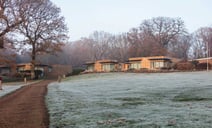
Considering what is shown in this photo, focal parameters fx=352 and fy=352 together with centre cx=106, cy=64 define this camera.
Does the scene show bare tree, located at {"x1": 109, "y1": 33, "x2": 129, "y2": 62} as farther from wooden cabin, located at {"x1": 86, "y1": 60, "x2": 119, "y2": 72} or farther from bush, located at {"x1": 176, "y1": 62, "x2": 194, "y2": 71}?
bush, located at {"x1": 176, "y1": 62, "x2": 194, "y2": 71}

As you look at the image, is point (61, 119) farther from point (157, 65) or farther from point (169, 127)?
point (157, 65)

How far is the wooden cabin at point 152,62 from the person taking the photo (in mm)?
79750

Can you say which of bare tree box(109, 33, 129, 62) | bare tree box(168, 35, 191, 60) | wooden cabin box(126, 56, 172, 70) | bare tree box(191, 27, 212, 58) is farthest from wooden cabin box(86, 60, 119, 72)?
bare tree box(191, 27, 212, 58)

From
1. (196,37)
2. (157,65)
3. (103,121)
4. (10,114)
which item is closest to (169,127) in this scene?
(103,121)

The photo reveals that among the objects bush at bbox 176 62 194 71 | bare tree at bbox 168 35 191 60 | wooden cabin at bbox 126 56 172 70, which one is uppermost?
bare tree at bbox 168 35 191 60

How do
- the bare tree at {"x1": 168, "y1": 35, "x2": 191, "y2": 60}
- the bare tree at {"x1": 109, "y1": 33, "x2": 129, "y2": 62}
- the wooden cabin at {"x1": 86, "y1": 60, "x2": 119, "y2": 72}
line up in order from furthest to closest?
the bare tree at {"x1": 168, "y1": 35, "x2": 191, "y2": 60}, the bare tree at {"x1": 109, "y1": 33, "x2": 129, "y2": 62}, the wooden cabin at {"x1": 86, "y1": 60, "x2": 119, "y2": 72}

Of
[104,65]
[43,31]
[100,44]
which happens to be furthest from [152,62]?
[100,44]

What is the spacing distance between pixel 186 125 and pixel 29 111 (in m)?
7.30

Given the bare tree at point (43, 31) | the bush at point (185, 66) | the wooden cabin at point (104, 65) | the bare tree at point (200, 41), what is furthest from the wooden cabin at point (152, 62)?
the bare tree at point (200, 41)

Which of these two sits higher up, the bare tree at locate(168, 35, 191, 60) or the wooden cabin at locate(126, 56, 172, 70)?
the bare tree at locate(168, 35, 191, 60)

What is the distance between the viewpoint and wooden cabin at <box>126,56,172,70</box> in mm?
79750

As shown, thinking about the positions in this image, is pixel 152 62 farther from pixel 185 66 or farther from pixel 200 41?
pixel 200 41

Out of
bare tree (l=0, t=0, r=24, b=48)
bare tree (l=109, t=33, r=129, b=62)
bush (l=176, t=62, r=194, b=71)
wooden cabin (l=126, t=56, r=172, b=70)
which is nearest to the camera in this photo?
bare tree (l=0, t=0, r=24, b=48)

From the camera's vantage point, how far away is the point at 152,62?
3214 inches
